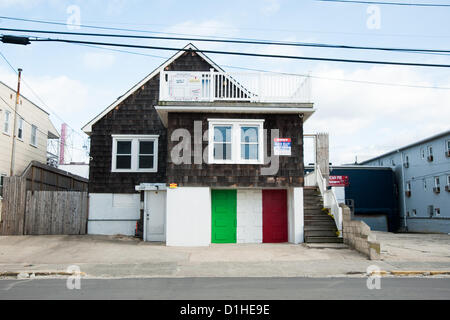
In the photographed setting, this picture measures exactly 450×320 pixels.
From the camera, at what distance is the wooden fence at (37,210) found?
17.5 m

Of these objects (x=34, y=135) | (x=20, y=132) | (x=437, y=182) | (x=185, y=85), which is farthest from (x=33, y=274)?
(x=437, y=182)

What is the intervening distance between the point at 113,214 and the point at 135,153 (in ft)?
10.4

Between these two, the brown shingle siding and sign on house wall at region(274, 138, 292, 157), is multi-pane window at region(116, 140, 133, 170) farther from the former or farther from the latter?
sign on house wall at region(274, 138, 292, 157)

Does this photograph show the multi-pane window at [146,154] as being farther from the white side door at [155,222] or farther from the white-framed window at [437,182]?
the white-framed window at [437,182]

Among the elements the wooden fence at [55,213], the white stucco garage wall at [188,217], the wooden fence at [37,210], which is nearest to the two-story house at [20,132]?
the wooden fence at [37,210]

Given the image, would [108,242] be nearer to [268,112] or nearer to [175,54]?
[268,112]

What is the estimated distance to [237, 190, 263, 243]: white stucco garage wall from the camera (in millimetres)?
16016

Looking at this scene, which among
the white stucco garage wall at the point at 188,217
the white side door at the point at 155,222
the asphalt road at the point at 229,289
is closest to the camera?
the asphalt road at the point at 229,289

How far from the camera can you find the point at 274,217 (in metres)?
16.2

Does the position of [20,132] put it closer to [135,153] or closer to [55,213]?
[55,213]

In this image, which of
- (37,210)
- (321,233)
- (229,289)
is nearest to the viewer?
(229,289)

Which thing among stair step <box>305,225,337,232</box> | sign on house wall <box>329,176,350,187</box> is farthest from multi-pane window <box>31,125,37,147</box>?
sign on house wall <box>329,176,350,187</box>

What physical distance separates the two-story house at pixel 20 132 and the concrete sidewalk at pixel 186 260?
509 cm
